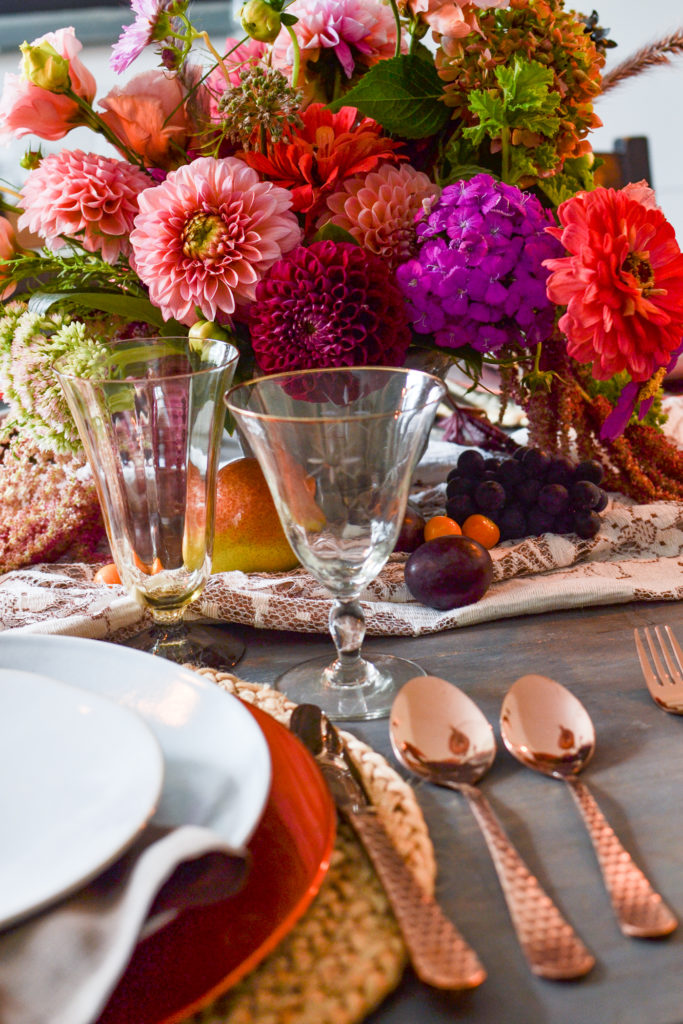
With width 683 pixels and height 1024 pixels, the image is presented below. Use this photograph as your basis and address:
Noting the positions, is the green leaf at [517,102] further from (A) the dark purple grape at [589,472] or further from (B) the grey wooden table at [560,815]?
(B) the grey wooden table at [560,815]

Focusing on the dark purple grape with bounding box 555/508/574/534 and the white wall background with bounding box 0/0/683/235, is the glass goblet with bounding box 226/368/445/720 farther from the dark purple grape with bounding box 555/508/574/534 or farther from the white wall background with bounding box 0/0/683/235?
the white wall background with bounding box 0/0/683/235

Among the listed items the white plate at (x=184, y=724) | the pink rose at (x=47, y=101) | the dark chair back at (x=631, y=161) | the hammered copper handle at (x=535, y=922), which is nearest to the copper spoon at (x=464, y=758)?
the hammered copper handle at (x=535, y=922)

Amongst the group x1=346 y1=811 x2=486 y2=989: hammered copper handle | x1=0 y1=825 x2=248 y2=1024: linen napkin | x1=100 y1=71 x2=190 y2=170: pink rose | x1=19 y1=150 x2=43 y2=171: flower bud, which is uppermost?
x1=100 y1=71 x2=190 y2=170: pink rose

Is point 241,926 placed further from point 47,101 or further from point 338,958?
point 47,101

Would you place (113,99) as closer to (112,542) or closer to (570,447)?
(112,542)

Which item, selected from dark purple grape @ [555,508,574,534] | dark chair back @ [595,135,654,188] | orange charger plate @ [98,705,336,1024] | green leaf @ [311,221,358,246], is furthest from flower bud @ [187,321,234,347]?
dark chair back @ [595,135,654,188]

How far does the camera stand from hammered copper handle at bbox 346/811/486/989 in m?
0.30

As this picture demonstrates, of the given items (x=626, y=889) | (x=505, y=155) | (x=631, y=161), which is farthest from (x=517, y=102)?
(x=631, y=161)

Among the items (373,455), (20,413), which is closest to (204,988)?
(373,455)

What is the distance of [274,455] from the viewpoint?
0.52 meters

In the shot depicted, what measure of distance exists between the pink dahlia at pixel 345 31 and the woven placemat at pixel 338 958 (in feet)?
2.10

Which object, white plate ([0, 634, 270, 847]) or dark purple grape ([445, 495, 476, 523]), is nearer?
white plate ([0, 634, 270, 847])

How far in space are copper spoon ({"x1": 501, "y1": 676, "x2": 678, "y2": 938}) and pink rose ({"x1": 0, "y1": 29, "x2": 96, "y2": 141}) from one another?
0.58m

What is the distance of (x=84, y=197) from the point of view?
2.39 ft
